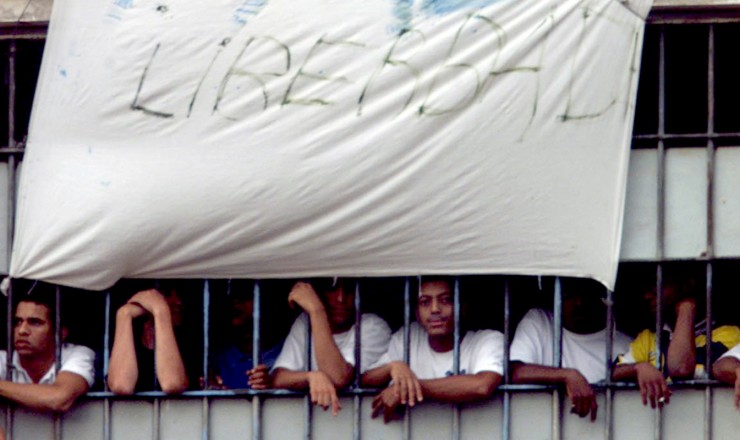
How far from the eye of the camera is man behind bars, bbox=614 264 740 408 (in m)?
6.60

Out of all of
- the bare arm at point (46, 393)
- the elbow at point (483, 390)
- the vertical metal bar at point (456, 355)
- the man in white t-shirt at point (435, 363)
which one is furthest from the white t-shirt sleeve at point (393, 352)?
the bare arm at point (46, 393)

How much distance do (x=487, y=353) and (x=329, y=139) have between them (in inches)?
41.4

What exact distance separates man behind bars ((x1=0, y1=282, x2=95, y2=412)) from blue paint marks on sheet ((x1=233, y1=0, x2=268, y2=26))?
1.37 meters

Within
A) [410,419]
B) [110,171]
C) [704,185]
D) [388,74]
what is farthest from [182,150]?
[704,185]

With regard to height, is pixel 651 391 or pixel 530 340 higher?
pixel 530 340

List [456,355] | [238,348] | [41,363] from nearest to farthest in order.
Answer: [456,355] → [41,363] → [238,348]

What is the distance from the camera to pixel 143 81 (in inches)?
258

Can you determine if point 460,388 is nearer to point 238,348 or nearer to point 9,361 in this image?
point 238,348

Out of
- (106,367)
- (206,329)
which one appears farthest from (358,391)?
(106,367)

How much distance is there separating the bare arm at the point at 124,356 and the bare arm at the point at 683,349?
81.4 inches

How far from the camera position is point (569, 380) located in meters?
6.59

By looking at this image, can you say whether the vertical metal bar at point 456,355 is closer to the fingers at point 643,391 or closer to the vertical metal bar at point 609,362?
the vertical metal bar at point 609,362

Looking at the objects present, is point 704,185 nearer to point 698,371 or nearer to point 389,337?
point 698,371

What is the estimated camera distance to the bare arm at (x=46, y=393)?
262 inches
